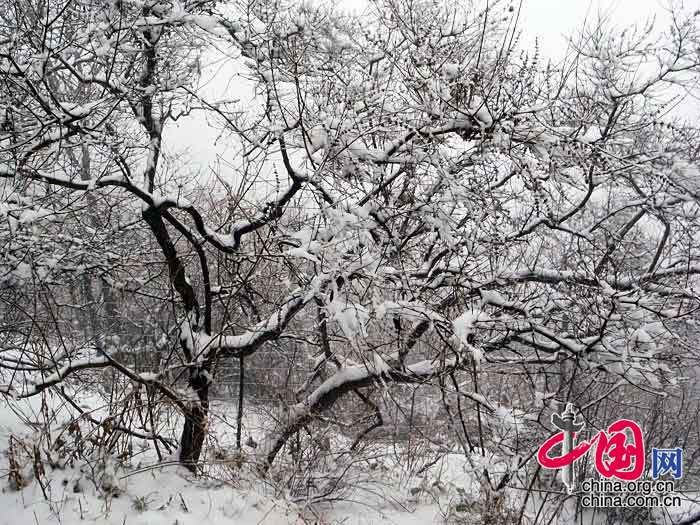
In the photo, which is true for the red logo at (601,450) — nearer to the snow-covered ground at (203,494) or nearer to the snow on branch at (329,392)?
the snow-covered ground at (203,494)

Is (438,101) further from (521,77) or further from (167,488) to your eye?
(167,488)

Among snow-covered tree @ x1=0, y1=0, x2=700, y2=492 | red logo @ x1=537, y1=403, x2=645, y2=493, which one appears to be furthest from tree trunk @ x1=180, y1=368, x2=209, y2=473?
red logo @ x1=537, y1=403, x2=645, y2=493

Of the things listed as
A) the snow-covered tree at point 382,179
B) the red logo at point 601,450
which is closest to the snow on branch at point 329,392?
the snow-covered tree at point 382,179

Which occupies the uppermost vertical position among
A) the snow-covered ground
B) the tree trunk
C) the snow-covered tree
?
the snow-covered tree

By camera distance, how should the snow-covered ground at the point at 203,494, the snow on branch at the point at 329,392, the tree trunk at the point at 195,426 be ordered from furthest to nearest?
the snow on branch at the point at 329,392, the tree trunk at the point at 195,426, the snow-covered ground at the point at 203,494

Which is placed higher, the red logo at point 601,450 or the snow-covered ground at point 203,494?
the red logo at point 601,450

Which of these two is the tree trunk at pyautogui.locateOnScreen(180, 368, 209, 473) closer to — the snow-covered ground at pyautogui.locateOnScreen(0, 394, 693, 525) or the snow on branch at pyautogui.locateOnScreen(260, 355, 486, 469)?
the snow-covered ground at pyautogui.locateOnScreen(0, 394, 693, 525)

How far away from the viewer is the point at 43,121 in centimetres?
357

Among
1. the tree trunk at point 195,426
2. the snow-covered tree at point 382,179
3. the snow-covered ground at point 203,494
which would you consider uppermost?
the snow-covered tree at point 382,179

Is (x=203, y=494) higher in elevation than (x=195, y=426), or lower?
lower

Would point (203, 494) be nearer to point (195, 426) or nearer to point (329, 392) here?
point (195, 426)

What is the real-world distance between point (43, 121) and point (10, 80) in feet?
1.00

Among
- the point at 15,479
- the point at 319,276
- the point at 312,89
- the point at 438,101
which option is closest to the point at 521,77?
the point at 438,101

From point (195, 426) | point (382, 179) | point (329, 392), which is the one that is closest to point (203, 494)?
point (195, 426)
